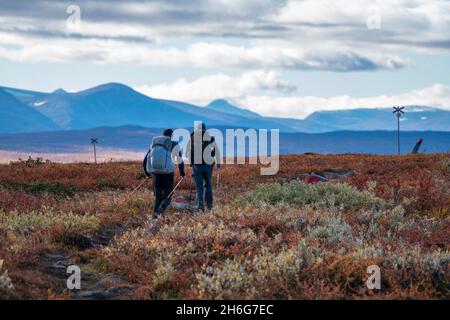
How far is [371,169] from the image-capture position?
33375mm

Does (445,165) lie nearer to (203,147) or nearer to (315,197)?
(315,197)

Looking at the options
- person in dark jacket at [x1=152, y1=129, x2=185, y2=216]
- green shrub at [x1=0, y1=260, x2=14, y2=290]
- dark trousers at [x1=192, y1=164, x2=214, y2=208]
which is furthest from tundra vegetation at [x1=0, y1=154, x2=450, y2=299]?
dark trousers at [x1=192, y1=164, x2=214, y2=208]

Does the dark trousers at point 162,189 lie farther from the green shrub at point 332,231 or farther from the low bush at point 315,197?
the green shrub at point 332,231

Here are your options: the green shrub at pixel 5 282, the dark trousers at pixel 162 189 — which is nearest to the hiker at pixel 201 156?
the dark trousers at pixel 162 189

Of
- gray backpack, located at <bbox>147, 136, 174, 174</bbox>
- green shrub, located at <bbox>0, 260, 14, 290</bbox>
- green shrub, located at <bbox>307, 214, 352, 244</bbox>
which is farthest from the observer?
gray backpack, located at <bbox>147, 136, 174, 174</bbox>

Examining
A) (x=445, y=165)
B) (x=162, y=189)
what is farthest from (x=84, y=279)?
(x=445, y=165)

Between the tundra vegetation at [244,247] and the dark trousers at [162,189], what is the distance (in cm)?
61

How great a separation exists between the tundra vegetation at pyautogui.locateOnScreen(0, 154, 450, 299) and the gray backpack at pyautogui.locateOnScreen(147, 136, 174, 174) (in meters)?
1.28

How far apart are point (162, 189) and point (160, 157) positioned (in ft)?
3.79

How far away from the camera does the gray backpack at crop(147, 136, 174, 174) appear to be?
63.3 feet

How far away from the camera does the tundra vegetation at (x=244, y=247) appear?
11.7m

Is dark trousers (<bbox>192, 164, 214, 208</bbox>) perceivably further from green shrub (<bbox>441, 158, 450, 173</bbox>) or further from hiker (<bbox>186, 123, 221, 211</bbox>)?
green shrub (<bbox>441, 158, 450, 173</bbox>)

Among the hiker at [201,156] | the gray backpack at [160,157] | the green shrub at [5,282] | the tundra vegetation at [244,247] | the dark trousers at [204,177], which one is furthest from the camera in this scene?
the dark trousers at [204,177]
